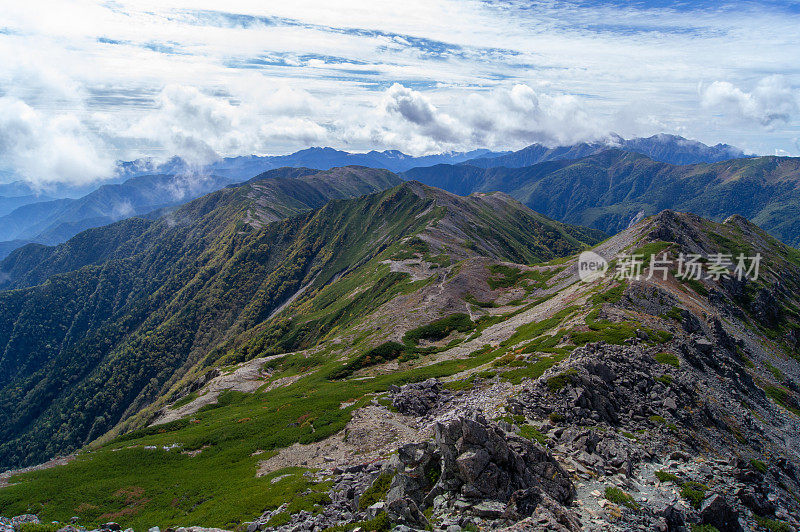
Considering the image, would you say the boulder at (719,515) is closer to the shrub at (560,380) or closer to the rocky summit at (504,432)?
the rocky summit at (504,432)

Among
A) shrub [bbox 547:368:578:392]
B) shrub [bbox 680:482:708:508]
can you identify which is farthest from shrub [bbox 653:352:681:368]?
shrub [bbox 680:482:708:508]

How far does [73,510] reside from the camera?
124 ft

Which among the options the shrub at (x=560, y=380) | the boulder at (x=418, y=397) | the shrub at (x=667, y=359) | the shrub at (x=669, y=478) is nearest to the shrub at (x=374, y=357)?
the boulder at (x=418, y=397)

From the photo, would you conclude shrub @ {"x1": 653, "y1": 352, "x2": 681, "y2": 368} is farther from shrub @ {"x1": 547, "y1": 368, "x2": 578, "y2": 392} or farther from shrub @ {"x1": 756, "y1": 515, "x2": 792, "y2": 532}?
shrub @ {"x1": 756, "y1": 515, "x2": 792, "y2": 532}

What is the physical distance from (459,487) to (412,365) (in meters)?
59.5

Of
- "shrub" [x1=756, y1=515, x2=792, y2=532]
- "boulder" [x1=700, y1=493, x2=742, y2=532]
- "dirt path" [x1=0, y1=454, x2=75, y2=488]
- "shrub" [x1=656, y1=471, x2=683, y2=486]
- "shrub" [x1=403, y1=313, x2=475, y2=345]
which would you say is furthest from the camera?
"shrub" [x1=403, y1=313, x2=475, y2=345]

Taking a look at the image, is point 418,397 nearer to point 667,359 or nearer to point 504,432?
point 504,432

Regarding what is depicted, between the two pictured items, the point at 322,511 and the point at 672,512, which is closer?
the point at 672,512

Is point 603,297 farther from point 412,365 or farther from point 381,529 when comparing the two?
point 381,529

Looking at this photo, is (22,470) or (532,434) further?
(22,470)

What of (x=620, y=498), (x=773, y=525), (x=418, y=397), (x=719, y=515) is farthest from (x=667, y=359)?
(x=418, y=397)

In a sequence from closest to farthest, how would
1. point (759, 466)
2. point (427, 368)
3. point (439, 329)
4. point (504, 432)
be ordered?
point (504, 432), point (759, 466), point (427, 368), point (439, 329)

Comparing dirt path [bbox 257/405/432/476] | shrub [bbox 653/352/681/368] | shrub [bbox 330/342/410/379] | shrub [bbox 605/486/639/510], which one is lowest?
shrub [bbox 330/342/410/379]

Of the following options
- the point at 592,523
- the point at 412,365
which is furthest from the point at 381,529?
the point at 412,365
